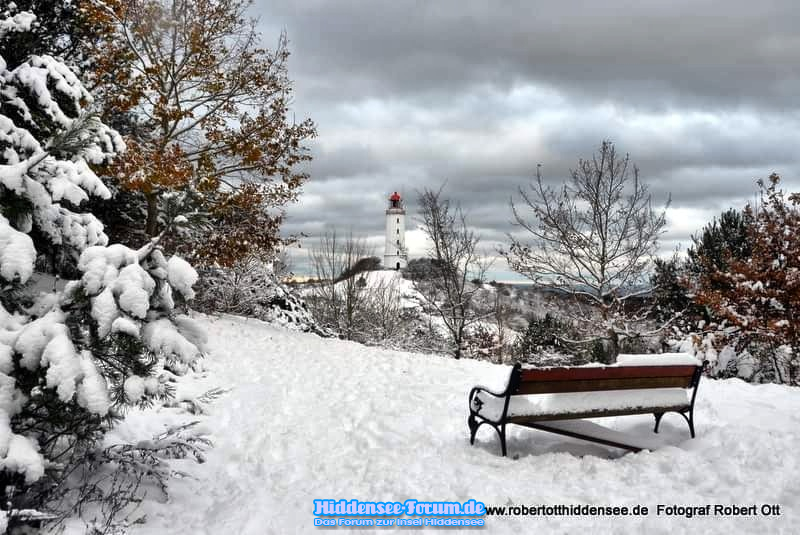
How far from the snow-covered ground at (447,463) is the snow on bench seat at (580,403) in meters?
0.40

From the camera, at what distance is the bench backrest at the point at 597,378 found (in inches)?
177

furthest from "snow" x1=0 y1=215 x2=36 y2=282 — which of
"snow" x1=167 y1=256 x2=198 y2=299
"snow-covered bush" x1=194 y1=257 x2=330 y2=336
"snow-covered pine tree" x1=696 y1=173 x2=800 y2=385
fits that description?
"snow-covered bush" x1=194 y1=257 x2=330 y2=336

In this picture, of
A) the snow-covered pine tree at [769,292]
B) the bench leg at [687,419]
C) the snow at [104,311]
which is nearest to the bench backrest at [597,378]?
the bench leg at [687,419]

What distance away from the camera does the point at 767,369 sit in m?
12.6

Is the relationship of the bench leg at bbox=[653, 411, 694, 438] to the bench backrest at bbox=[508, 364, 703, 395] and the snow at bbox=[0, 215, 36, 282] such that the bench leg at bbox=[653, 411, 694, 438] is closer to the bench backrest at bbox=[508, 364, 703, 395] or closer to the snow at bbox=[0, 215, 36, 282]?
the bench backrest at bbox=[508, 364, 703, 395]

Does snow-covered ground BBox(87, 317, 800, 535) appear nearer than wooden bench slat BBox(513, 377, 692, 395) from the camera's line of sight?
Yes

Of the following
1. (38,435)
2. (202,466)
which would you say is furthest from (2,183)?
(202,466)

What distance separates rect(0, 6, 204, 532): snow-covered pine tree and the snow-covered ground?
0.90m

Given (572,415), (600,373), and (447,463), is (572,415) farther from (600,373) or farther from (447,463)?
(447,463)

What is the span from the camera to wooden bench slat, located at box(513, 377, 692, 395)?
4.55 metres

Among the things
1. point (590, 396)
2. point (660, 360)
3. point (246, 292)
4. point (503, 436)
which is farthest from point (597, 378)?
point (246, 292)

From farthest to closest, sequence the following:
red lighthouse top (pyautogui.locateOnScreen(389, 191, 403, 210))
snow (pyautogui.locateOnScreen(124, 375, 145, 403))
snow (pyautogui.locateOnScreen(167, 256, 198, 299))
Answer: red lighthouse top (pyautogui.locateOnScreen(389, 191, 403, 210)), snow (pyautogui.locateOnScreen(167, 256, 198, 299)), snow (pyautogui.locateOnScreen(124, 375, 145, 403))

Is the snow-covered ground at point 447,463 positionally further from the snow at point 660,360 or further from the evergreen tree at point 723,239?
the evergreen tree at point 723,239

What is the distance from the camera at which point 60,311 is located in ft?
9.14
